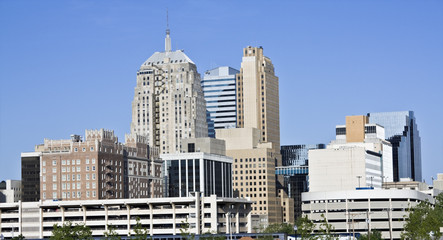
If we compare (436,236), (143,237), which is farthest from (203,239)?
(436,236)

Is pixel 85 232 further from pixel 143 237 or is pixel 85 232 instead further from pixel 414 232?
pixel 414 232

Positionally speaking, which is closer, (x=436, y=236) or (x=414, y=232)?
(x=436, y=236)

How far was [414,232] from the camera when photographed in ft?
639

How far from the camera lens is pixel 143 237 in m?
180

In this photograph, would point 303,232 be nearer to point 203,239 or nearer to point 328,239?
point 328,239

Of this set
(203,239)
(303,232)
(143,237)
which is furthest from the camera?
(203,239)

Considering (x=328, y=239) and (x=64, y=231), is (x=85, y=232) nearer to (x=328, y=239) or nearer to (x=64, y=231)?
(x=64, y=231)

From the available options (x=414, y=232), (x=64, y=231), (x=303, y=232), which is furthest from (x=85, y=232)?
(x=414, y=232)

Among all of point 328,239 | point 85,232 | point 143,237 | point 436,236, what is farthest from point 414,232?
point 85,232

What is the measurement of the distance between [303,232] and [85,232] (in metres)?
56.6

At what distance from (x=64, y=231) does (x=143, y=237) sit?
20867 millimetres

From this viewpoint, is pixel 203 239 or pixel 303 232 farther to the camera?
pixel 203 239

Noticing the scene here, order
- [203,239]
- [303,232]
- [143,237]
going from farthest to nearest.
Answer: [203,239] < [143,237] < [303,232]

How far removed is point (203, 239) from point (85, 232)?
26578mm
